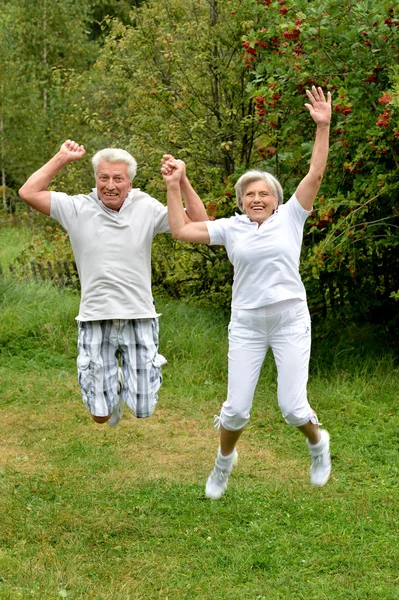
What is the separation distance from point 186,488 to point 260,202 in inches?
97.5

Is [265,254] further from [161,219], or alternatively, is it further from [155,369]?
[155,369]

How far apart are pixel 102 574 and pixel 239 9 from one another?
21.7 feet

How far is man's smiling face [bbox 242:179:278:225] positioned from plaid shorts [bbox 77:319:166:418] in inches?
38.4

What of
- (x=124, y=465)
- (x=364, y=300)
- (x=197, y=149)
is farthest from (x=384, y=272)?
(x=124, y=465)

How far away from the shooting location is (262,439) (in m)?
7.48

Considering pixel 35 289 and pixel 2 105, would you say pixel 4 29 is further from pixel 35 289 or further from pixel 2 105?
pixel 35 289

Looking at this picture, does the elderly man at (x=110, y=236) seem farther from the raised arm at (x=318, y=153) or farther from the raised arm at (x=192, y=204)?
the raised arm at (x=318, y=153)

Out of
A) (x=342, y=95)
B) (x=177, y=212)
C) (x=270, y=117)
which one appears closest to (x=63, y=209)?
(x=177, y=212)

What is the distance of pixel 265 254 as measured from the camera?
15.5 feet

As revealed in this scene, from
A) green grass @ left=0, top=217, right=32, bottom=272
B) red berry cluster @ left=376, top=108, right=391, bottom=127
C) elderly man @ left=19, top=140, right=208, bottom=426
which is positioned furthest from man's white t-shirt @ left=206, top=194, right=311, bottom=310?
green grass @ left=0, top=217, right=32, bottom=272

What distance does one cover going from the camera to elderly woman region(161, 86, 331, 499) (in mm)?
4730

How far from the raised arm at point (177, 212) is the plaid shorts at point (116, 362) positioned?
2.30ft

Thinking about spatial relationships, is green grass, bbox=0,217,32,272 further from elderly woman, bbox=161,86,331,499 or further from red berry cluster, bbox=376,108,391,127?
elderly woman, bbox=161,86,331,499

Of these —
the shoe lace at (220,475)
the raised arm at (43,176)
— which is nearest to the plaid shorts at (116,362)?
the shoe lace at (220,475)
